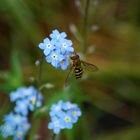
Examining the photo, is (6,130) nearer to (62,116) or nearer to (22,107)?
(22,107)

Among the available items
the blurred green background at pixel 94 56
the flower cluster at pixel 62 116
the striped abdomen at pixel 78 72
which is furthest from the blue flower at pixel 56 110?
the blurred green background at pixel 94 56

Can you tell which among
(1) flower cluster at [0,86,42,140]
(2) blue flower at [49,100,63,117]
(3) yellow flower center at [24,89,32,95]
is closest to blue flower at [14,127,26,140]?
(1) flower cluster at [0,86,42,140]

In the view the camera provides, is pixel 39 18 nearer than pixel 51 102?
No

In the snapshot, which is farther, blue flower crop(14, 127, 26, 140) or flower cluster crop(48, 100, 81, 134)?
blue flower crop(14, 127, 26, 140)

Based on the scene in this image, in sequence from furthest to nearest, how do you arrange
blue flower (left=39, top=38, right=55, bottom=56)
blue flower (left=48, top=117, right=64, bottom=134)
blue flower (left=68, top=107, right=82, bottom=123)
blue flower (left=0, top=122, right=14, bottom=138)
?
blue flower (left=0, top=122, right=14, bottom=138) → blue flower (left=68, top=107, right=82, bottom=123) → blue flower (left=48, top=117, right=64, bottom=134) → blue flower (left=39, top=38, right=55, bottom=56)

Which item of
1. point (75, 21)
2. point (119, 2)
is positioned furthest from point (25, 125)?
point (119, 2)

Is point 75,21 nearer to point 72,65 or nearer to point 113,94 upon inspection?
point 113,94

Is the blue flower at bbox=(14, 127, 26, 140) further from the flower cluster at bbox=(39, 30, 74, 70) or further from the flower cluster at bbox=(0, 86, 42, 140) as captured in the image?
the flower cluster at bbox=(39, 30, 74, 70)
